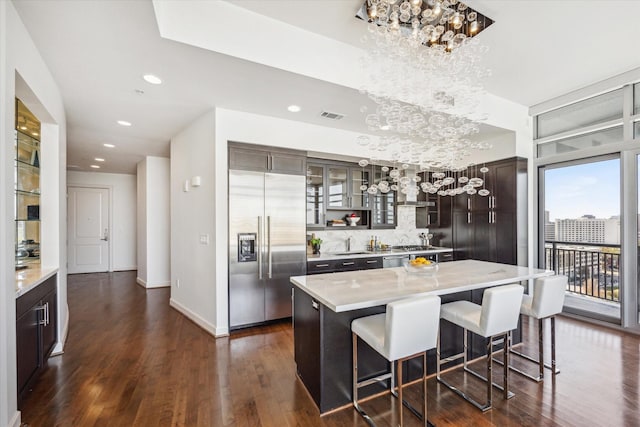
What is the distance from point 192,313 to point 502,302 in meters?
3.74

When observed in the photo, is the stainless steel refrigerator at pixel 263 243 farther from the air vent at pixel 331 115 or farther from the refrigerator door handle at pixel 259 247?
the air vent at pixel 331 115

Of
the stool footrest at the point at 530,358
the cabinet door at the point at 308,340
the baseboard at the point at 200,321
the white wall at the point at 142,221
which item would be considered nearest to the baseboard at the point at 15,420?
the baseboard at the point at 200,321

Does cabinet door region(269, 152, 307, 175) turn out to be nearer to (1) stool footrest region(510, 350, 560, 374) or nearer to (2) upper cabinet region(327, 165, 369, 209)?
(2) upper cabinet region(327, 165, 369, 209)

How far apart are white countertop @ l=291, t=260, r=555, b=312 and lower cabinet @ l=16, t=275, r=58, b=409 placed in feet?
6.42

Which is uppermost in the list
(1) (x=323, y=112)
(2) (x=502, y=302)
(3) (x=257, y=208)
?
(1) (x=323, y=112)

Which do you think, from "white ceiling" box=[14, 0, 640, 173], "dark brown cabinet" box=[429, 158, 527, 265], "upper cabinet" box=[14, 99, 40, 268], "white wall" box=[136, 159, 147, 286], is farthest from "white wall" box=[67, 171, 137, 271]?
"dark brown cabinet" box=[429, 158, 527, 265]

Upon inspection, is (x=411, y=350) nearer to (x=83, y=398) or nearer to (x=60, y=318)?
(x=83, y=398)

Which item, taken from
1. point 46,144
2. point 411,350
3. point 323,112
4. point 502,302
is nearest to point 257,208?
point 323,112

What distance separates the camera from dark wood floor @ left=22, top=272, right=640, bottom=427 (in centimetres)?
202

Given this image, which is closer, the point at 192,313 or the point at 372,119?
the point at 372,119

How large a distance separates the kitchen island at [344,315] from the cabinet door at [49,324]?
7.18ft

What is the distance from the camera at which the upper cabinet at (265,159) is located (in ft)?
12.0

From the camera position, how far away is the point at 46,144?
2.97 m

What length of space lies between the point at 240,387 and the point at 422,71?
137 inches
